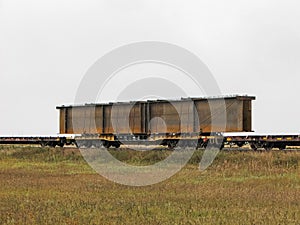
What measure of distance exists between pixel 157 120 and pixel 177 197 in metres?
27.9

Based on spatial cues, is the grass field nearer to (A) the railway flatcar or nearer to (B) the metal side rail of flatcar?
(B) the metal side rail of flatcar

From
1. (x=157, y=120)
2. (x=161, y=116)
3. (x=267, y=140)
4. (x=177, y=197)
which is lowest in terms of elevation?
(x=177, y=197)

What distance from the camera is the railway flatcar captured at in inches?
1636

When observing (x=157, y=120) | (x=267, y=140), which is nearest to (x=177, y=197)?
(x=267, y=140)

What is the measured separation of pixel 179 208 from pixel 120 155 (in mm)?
23647

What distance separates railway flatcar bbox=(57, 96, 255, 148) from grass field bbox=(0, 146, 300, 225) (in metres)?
9.98

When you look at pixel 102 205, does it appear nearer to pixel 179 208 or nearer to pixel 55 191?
pixel 179 208

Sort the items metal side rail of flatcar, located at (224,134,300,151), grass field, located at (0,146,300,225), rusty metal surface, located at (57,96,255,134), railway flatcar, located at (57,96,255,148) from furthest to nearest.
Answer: railway flatcar, located at (57,96,255,148)
rusty metal surface, located at (57,96,255,134)
metal side rail of flatcar, located at (224,134,300,151)
grass field, located at (0,146,300,225)

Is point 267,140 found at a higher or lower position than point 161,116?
lower

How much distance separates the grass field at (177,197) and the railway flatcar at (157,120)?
9980 mm

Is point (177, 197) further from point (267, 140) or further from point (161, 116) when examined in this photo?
point (161, 116)

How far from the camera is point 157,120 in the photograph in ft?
151

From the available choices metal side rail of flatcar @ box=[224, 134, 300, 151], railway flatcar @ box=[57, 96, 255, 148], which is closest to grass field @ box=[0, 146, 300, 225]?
metal side rail of flatcar @ box=[224, 134, 300, 151]

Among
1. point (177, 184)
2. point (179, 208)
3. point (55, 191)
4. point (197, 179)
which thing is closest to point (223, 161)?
point (197, 179)
